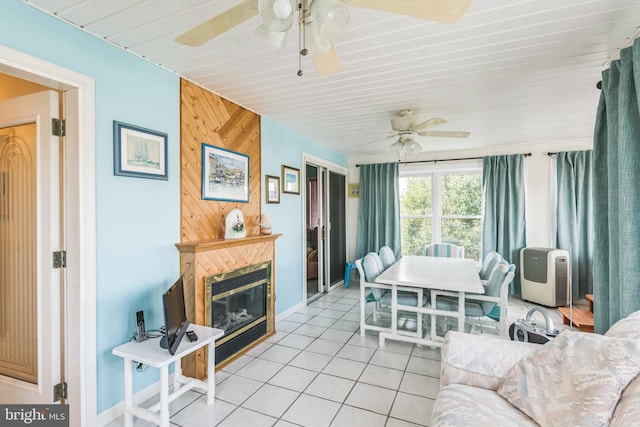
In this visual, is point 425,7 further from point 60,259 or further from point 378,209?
point 378,209

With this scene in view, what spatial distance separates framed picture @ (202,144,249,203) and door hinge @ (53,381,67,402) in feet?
5.07

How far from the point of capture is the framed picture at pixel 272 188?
3.57 m

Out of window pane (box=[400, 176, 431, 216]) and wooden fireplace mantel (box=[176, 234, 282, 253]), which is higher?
window pane (box=[400, 176, 431, 216])

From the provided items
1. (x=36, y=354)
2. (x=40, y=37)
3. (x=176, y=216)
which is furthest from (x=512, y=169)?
(x=36, y=354)

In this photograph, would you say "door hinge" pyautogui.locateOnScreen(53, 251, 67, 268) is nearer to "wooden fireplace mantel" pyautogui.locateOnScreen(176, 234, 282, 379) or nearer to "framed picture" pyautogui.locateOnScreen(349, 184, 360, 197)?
"wooden fireplace mantel" pyautogui.locateOnScreen(176, 234, 282, 379)

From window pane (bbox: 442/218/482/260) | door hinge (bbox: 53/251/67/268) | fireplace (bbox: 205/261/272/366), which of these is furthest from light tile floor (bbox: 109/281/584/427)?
window pane (bbox: 442/218/482/260)

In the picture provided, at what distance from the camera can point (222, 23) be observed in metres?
1.25

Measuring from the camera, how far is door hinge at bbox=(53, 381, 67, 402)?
185 cm

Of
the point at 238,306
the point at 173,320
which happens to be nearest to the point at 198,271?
the point at 173,320

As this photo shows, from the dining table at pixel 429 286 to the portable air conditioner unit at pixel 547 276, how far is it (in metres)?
1.52

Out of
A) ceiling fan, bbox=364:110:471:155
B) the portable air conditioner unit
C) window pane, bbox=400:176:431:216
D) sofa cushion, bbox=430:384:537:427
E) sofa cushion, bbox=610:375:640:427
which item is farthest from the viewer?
window pane, bbox=400:176:431:216

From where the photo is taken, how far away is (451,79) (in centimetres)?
248

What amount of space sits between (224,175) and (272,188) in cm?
83

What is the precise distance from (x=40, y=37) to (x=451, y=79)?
270cm
